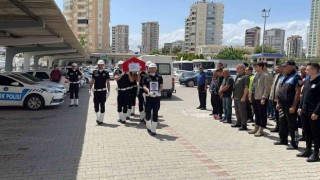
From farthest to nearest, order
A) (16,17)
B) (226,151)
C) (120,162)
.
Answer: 1. (16,17)
2. (226,151)
3. (120,162)

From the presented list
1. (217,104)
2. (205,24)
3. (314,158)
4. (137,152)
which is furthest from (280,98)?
(205,24)

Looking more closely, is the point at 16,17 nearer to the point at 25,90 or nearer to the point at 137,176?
the point at 25,90

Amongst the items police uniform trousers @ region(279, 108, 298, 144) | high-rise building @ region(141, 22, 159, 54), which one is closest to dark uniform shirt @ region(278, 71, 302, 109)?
police uniform trousers @ region(279, 108, 298, 144)

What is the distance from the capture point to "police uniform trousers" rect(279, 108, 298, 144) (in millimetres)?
7293

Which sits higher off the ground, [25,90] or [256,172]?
[25,90]

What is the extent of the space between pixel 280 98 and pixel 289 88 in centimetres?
35

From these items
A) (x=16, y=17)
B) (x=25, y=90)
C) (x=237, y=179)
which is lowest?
(x=237, y=179)

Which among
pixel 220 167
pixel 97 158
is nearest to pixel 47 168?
pixel 97 158

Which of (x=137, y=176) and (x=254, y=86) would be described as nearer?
(x=137, y=176)

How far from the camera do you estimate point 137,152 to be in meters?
6.95

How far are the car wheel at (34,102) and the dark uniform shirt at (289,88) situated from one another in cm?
905

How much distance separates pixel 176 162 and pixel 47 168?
7.52 ft

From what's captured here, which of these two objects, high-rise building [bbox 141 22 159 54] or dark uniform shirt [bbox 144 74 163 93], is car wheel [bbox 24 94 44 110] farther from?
high-rise building [bbox 141 22 159 54]

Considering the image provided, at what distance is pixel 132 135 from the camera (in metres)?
8.62
